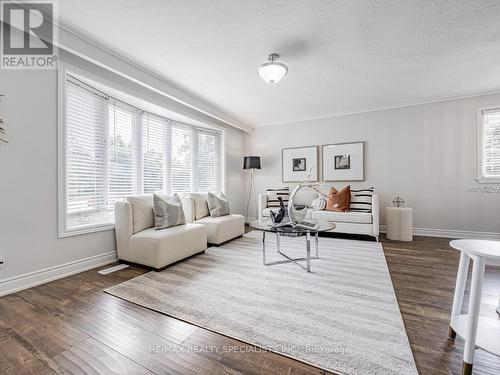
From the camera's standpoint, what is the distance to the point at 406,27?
2080 mm

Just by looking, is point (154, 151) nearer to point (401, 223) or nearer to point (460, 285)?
point (460, 285)

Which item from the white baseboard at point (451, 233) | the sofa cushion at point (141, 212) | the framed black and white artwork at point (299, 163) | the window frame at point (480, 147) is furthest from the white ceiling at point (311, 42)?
the white baseboard at point (451, 233)

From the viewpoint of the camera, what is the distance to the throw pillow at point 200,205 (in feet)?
12.5

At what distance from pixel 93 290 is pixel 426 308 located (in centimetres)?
283

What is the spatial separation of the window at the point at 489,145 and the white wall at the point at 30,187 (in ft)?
19.8

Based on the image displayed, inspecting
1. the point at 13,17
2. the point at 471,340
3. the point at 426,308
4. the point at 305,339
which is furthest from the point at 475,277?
the point at 13,17

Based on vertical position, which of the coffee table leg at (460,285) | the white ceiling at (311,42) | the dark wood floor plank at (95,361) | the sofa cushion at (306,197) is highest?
the white ceiling at (311,42)

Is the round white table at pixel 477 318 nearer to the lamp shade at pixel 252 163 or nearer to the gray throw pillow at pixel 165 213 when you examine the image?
the gray throw pillow at pixel 165 213

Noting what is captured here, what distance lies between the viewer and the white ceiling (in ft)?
6.15

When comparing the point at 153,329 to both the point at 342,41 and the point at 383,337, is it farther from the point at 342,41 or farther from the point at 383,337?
the point at 342,41

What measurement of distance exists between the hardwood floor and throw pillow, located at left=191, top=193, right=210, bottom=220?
1.79 m

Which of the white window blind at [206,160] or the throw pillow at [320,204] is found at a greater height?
the white window blind at [206,160]

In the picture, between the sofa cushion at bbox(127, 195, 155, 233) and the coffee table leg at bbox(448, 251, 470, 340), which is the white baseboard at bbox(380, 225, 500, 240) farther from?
the sofa cushion at bbox(127, 195, 155, 233)

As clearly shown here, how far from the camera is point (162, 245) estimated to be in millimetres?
2482
